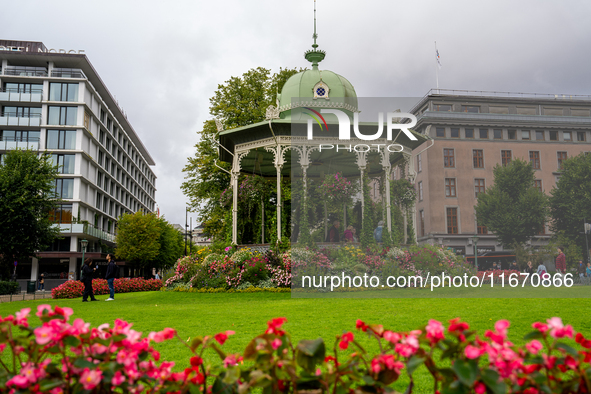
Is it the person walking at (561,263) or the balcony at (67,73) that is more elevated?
the balcony at (67,73)

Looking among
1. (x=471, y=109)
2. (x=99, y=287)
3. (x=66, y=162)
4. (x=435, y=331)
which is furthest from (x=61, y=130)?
(x=435, y=331)

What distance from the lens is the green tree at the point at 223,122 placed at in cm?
3172

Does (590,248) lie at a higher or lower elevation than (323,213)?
lower

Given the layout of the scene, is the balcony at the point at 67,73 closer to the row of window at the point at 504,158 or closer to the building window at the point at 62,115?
the building window at the point at 62,115

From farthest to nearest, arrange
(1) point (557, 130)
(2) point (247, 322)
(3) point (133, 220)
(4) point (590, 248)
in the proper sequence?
(3) point (133, 220) < (1) point (557, 130) < (4) point (590, 248) < (2) point (247, 322)

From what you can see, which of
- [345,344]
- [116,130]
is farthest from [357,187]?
[116,130]

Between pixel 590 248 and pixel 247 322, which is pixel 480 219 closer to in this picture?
pixel 590 248

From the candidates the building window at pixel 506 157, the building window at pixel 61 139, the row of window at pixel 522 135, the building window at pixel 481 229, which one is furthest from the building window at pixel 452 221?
the building window at pixel 61 139

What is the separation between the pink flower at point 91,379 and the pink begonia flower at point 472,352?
1484mm

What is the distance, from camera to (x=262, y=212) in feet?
80.2

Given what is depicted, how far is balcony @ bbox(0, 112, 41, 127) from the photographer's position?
5128 centimetres

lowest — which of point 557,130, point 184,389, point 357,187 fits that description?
point 184,389

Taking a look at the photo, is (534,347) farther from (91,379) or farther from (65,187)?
(65,187)

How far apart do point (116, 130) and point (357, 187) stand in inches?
2360
